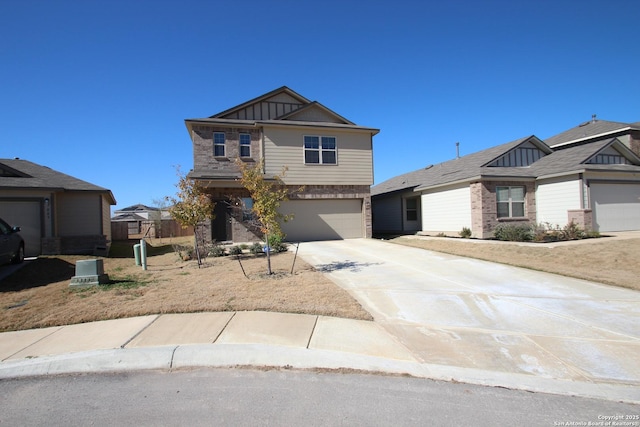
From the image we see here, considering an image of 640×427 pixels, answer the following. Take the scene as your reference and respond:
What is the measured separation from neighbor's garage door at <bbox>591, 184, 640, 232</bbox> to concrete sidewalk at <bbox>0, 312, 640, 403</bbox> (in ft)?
56.6

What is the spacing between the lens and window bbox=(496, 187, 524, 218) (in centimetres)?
1723

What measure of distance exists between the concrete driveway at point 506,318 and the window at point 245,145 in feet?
33.8

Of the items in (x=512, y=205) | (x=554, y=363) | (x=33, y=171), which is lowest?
(x=554, y=363)

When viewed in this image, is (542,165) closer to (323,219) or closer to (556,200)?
(556,200)

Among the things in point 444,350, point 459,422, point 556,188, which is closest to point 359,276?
point 444,350

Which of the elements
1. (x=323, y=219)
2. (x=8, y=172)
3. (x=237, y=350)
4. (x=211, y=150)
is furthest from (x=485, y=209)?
(x=8, y=172)

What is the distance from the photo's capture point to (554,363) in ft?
13.4

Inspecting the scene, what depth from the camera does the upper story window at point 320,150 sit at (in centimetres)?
1816

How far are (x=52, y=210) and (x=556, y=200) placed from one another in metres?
25.0

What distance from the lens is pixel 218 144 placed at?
1744cm

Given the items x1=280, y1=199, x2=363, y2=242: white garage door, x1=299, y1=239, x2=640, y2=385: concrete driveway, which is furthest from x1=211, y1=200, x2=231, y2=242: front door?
x1=299, y1=239, x2=640, y2=385: concrete driveway

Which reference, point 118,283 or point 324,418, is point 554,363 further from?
point 118,283

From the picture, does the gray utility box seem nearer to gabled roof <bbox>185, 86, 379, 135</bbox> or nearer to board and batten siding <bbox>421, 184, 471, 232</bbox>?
gabled roof <bbox>185, 86, 379, 135</bbox>

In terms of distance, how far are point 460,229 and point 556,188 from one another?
5.25 metres
